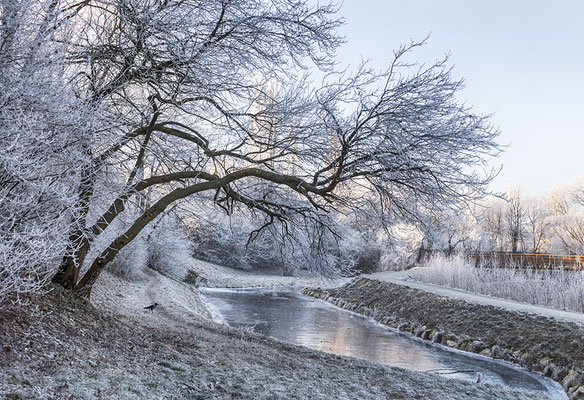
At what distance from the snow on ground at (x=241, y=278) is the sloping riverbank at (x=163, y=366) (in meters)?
15.8

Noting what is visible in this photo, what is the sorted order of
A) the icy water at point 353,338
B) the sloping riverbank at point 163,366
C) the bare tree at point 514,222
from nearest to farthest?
the sloping riverbank at point 163,366, the icy water at point 353,338, the bare tree at point 514,222

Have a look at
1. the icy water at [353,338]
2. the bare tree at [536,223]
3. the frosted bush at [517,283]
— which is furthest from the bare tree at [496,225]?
the icy water at [353,338]

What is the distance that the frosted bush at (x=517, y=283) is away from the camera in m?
13.6

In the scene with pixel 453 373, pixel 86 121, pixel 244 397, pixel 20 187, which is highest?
pixel 86 121

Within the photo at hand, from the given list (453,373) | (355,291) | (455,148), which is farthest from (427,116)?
(355,291)

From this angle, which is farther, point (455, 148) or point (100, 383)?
point (455, 148)

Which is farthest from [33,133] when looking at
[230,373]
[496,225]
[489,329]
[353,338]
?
[496,225]

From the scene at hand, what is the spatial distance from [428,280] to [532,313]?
972 centimetres

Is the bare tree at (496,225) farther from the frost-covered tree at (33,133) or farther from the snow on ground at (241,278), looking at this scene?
the frost-covered tree at (33,133)

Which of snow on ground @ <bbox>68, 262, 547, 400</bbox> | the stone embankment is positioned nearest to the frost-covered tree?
snow on ground @ <bbox>68, 262, 547, 400</bbox>

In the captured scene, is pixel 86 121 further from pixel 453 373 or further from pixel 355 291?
pixel 355 291

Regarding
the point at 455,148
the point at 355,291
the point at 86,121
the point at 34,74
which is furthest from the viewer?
the point at 355,291

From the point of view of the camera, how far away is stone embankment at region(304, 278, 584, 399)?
905 centimetres

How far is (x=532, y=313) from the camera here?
1134 cm
